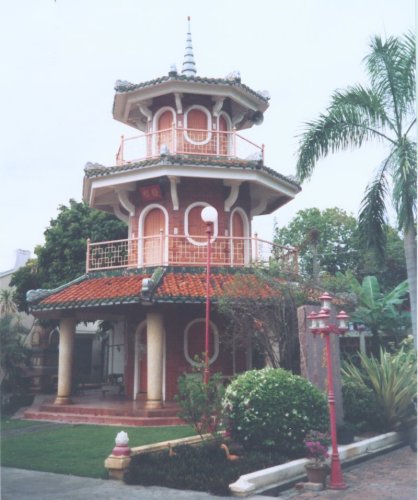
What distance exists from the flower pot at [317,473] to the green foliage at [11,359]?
13400mm

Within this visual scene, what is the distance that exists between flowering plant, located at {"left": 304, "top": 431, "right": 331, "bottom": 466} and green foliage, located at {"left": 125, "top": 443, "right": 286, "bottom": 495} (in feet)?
1.69

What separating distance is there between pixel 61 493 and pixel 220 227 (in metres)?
10.2

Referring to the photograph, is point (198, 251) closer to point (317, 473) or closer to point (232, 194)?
point (232, 194)

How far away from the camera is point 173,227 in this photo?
1639 cm

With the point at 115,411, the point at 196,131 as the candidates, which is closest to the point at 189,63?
the point at 196,131

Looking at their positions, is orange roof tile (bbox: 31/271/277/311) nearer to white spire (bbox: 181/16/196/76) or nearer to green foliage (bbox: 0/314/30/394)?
green foliage (bbox: 0/314/30/394)

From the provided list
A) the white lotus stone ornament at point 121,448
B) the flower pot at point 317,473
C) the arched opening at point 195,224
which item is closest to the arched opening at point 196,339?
the arched opening at point 195,224

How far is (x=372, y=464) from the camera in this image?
1001 cm

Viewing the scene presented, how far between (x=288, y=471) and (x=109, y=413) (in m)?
6.43

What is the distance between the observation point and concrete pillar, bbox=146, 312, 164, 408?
13.9m

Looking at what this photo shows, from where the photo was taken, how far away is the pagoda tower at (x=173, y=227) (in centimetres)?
1476

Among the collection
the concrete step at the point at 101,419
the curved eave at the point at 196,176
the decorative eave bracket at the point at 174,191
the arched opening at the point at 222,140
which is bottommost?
the concrete step at the point at 101,419

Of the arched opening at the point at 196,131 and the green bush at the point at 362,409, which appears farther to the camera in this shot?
the arched opening at the point at 196,131

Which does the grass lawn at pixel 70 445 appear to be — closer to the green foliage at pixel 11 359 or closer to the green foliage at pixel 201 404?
the green foliage at pixel 201 404
